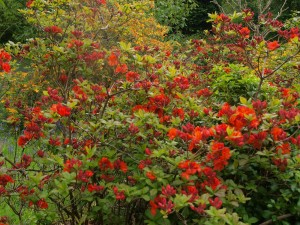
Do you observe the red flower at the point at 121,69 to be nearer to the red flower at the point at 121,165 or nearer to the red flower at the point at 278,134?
the red flower at the point at 121,165

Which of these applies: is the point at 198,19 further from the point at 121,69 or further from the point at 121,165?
the point at 121,165

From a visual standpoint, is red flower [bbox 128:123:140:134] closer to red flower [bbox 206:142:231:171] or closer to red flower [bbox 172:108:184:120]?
red flower [bbox 172:108:184:120]

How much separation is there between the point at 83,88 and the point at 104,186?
2.21 feet

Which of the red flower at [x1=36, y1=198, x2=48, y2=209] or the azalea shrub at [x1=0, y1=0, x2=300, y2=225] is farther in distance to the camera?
the red flower at [x1=36, y1=198, x2=48, y2=209]

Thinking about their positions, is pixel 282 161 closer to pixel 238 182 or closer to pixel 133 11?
pixel 238 182

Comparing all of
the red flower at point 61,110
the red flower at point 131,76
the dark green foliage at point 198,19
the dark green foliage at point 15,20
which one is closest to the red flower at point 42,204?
the red flower at point 61,110

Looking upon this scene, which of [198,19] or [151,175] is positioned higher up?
[151,175]

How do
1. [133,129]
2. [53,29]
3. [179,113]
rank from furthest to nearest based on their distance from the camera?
[53,29] < [179,113] < [133,129]

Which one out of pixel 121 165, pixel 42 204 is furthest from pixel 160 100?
pixel 42 204

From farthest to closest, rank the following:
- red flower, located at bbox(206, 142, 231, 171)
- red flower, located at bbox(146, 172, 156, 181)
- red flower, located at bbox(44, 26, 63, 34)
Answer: red flower, located at bbox(44, 26, 63, 34) → red flower, located at bbox(146, 172, 156, 181) → red flower, located at bbox(206, 142, 231, 171)

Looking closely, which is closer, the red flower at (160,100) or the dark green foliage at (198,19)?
the red flower at (160,100)

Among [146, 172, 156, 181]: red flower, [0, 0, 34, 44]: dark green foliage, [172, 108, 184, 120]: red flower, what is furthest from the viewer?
[0, 0, 34, 44]: dark green foliage

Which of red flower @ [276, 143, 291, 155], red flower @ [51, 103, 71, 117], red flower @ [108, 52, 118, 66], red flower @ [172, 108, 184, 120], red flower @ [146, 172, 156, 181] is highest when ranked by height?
red flower @ [108, 52, 118, 66]

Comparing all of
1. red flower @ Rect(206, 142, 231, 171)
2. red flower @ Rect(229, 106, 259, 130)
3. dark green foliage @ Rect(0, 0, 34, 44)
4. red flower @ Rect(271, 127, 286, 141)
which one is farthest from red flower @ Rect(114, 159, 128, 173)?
dark green foliage @ Rect(0, 0, 34, 44)
